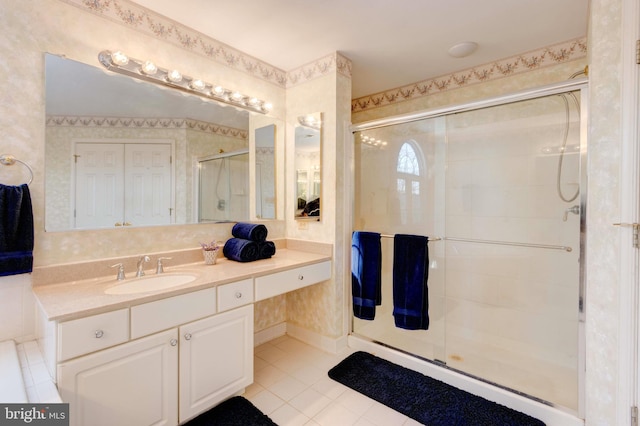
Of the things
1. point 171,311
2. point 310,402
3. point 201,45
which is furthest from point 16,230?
point 310,402

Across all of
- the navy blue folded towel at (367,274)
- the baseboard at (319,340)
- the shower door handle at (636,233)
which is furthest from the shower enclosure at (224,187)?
the shower door handle at (636,233)

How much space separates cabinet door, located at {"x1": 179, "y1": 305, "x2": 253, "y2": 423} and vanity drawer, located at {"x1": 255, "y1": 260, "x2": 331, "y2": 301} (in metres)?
0.14

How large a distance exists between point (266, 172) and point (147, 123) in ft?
3.03

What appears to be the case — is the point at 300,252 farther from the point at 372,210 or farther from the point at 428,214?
the point at 428,214

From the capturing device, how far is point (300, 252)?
2508 mm

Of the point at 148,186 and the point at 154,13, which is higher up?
the point at 154,13

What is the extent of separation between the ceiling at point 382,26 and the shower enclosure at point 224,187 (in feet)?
2.74

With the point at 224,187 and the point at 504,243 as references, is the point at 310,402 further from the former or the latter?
the point at 504,243

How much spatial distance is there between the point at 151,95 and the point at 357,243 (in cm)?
174

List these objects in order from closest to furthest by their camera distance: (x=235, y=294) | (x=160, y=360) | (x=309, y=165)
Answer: (x=160, y=360) < (x=235, y=294) < (x=309, y=165)

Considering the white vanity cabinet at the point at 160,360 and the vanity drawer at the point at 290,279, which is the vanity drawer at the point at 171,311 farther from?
the vanity drawer at the point at 290,279

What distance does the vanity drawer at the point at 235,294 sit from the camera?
5.41 feet

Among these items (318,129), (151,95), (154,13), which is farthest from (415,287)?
(154,13)

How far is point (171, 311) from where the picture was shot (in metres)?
1.44
